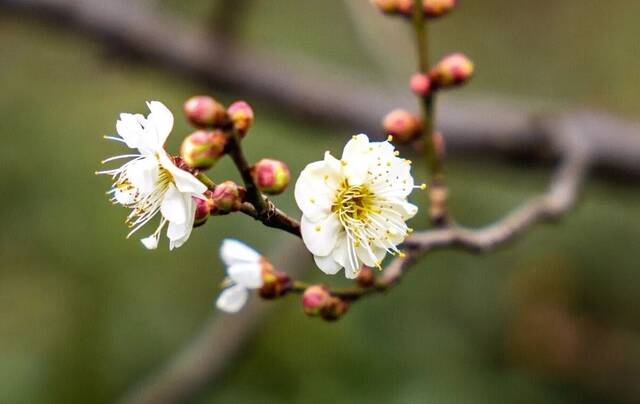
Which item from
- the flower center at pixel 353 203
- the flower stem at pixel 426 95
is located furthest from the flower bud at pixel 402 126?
the flower center at pixel 353 203

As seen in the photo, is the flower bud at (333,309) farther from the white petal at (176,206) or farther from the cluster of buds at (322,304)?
the white petal at (176,206)

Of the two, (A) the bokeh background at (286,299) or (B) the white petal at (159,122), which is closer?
(B) the white petal at (159,122)

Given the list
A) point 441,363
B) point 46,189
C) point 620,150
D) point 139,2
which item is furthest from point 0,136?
point 620,150

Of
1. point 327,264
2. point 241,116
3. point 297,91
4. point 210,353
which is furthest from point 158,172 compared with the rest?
point 297,91

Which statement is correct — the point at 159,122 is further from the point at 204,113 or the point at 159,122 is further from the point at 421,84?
the point at 421,84

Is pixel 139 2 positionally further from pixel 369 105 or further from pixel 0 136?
pixel 0 136
